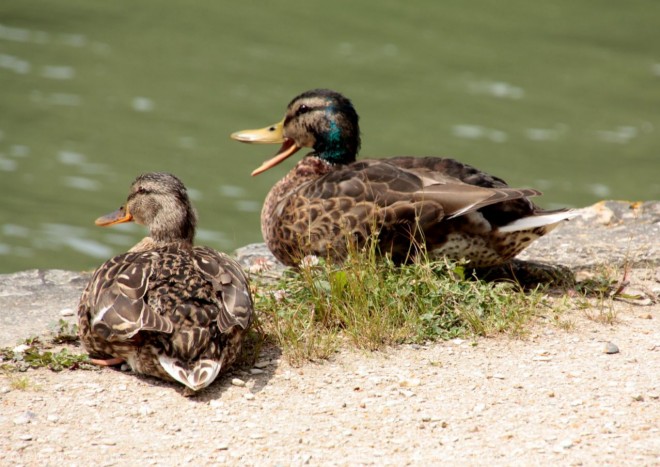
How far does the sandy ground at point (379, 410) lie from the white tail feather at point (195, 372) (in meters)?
0.13

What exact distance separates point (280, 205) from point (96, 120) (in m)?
7.94

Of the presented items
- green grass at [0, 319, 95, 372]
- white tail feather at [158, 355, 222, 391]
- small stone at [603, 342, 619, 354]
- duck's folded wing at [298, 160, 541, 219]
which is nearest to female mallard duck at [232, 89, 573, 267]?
duck's folded wing at [298, 160, 541, 219]

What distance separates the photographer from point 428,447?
177 inches

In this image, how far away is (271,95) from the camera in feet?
48.4

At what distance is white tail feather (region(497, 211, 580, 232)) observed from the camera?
6.18 metres

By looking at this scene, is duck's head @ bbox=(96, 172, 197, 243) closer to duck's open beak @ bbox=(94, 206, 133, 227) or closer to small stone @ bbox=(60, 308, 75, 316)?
duck's open beak @ bbox=(94, 206, 133, 227)

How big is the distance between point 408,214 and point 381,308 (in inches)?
25.9

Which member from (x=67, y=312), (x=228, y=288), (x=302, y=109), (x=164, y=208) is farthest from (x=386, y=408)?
(x=302, y=109)

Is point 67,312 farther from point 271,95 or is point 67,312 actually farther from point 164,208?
point 271,95

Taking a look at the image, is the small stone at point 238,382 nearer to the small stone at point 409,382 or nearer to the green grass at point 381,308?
the green grass at point 381,308

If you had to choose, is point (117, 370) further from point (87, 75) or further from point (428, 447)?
point (87, 75)

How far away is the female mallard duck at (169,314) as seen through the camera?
195 inches

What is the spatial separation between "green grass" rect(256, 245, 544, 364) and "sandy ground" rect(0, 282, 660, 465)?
0.31 ft

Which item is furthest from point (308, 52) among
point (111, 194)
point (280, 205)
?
point (280, 205)
